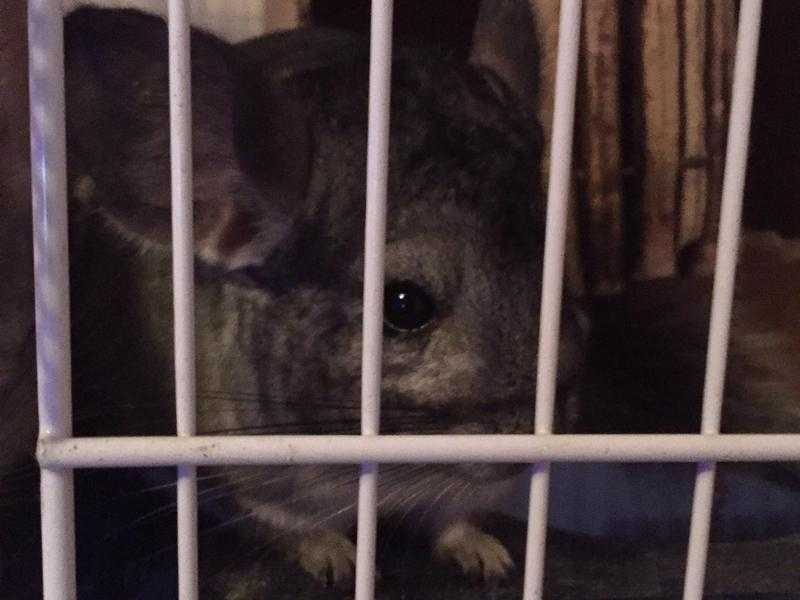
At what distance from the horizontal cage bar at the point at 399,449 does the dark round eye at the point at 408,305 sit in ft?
0.74

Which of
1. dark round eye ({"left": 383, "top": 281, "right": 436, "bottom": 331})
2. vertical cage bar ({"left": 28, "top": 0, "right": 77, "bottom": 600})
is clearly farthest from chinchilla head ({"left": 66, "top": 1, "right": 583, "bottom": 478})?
vertical cage bar ({"left": 28, "top": 0, "right": 77, "bottom": 600})

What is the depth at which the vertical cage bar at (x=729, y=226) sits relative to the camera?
1.84 feet

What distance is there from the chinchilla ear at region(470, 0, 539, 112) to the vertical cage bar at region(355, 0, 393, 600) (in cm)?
33

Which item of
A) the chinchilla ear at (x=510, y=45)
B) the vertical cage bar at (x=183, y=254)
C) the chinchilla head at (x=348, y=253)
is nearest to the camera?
the vertical cage bar at (x=183, y=254)

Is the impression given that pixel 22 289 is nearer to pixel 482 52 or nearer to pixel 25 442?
pixel 25 442

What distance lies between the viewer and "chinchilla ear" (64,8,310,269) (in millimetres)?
616

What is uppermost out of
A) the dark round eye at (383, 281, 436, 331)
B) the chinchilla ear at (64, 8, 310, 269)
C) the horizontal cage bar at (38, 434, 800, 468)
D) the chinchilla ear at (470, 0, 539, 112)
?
the chinchilla ear at (470, 0, 539, 112)

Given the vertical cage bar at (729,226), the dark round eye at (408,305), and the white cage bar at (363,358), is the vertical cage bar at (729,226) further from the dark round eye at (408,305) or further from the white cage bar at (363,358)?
the dark round eye at (408,305)

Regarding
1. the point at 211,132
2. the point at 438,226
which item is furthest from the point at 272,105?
the point at 438,226

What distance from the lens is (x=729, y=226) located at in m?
0.57

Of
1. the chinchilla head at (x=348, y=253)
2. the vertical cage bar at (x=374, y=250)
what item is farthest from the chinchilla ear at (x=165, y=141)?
the vertical cage bar at (x=374, y=250)

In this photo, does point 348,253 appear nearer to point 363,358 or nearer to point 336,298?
point 336,298

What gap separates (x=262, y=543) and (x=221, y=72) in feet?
1.36

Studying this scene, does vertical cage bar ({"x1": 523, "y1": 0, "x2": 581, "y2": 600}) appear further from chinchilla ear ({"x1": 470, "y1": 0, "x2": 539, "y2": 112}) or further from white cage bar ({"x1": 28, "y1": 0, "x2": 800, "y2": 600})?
chinchilla ear ({"x1": 470, "y1": 0, "x2": 539, "y2": 112})
